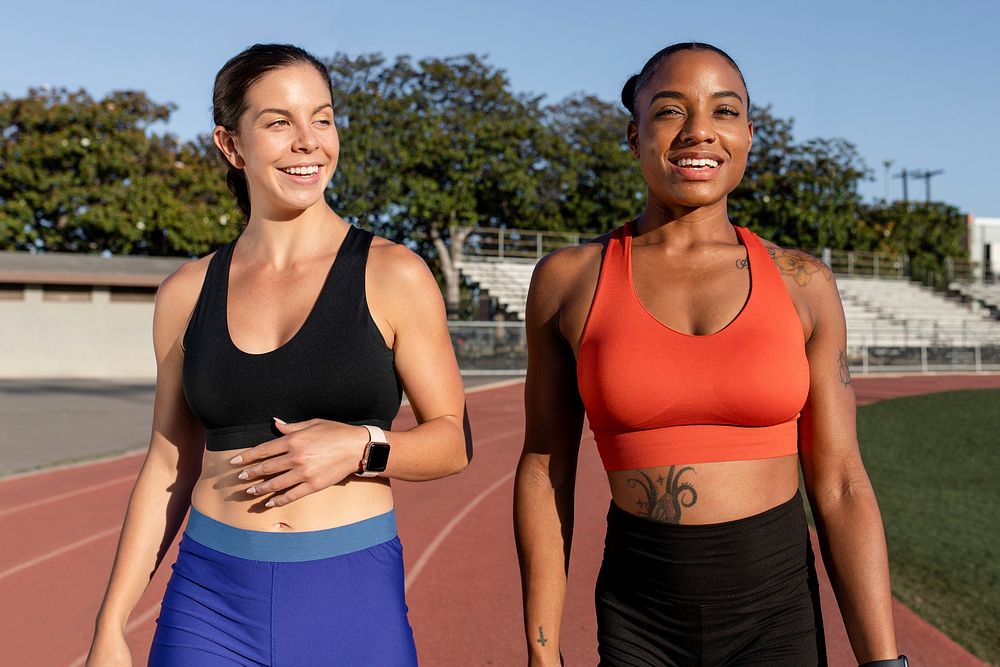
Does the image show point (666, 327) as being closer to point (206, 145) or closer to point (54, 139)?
point (54, 139)

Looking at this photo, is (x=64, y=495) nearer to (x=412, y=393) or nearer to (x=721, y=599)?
(x=412, y=393)

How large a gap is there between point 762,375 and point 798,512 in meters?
0.34

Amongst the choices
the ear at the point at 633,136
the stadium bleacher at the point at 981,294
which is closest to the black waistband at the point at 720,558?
the ear at the point at 633,136

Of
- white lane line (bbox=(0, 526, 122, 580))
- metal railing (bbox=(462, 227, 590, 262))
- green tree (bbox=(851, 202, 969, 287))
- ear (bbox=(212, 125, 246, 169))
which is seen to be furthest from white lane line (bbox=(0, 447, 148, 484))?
green tree (bbox=(851, 202, 969, 287))

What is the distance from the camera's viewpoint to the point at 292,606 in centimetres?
198

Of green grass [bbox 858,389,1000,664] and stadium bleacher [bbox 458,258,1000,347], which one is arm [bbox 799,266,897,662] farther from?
stadium bleacher [bbox 458,258,1000,347]

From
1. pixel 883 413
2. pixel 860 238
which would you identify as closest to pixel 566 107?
pixel 860 238

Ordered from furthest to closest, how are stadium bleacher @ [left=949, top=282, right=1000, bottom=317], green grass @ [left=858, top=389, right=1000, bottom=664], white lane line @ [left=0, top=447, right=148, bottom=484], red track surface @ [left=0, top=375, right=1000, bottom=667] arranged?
stadium bleacher @ [left=949, top=282, right=1000, bottom=317]
white lane line @ [left=0, top=447, right=148, bottom=484]
green grass @ [left=858, top=389, right=1000, bottom=664]
red track surface @ [left=0, top=375, right=1000, bottom=667]

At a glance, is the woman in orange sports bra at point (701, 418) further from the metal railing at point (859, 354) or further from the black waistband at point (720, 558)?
the metal railing at point (859, 354)

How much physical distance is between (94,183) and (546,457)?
38.5 meters

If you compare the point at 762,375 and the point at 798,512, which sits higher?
the point at 762,375

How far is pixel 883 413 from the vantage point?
1551cm

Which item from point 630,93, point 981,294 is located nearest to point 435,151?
point 981,294

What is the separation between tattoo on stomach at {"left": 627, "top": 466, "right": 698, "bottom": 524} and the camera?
79.5 inches
